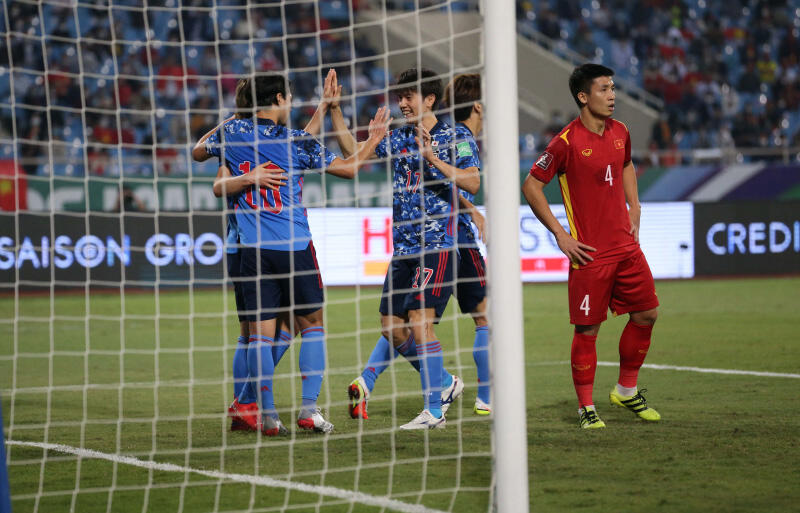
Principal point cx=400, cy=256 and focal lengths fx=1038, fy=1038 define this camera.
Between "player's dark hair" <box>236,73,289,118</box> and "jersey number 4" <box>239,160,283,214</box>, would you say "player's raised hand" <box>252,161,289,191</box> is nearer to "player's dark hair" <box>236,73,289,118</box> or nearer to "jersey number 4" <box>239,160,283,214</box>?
"jersey number 4" <box>239,160,283,214</box>

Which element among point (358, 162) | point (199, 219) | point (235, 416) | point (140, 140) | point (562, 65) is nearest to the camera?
point (358, 162)

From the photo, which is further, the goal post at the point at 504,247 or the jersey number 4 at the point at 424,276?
the jersey number 4 at the point at 424,276

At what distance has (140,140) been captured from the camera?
1700 centimetres

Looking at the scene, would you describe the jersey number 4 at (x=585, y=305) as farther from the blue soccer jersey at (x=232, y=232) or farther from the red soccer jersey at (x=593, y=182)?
the blue soccer jersey at (x=232, y=232)

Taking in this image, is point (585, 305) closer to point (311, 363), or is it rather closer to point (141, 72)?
point (311, 363)

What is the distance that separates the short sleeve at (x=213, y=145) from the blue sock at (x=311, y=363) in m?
1.04

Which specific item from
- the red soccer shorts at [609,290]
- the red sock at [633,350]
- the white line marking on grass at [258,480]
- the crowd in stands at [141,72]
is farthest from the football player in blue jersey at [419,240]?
the crowd in stands at [141,72]

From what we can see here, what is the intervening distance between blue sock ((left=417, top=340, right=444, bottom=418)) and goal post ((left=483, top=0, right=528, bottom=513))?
1.60 meters

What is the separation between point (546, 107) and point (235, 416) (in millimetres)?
16167

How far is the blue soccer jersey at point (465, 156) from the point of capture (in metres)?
5.43

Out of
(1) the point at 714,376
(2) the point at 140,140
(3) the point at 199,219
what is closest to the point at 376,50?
(2) the point at 140,140

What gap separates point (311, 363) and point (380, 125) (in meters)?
1.34

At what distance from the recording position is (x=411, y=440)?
5.13 metres

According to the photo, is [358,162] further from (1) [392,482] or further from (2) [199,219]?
(2) [199,219]
